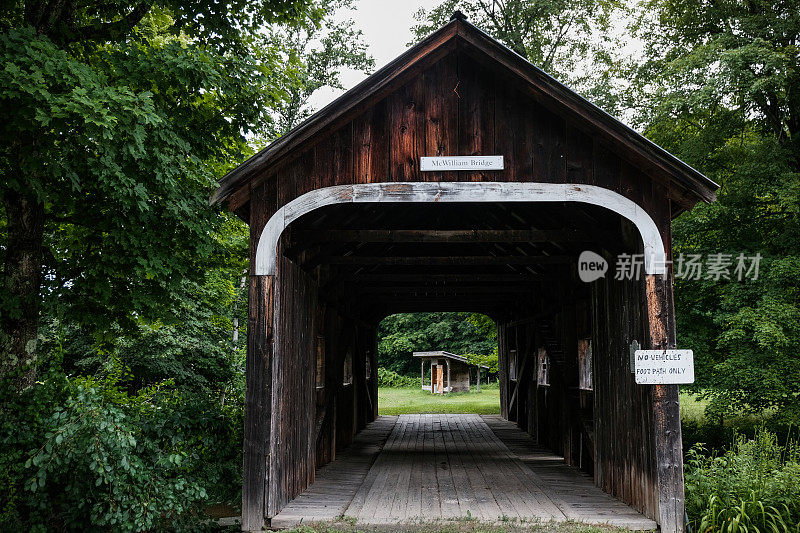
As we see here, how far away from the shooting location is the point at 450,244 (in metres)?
11.4

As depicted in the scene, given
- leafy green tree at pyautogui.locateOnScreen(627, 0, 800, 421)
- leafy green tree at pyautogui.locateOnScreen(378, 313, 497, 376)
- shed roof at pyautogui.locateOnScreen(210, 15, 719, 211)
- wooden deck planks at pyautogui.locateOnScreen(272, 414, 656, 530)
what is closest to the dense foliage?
shed roof at pyautogui.locateOnScreen(210, 15, 719, 211)

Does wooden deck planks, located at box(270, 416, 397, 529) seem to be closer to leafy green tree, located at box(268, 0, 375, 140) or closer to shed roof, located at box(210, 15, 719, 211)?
shed roof, located at box(210, 15, 719, 211)

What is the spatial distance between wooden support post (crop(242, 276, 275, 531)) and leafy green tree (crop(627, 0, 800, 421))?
9736 millimetres

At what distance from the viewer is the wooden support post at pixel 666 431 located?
610 cm

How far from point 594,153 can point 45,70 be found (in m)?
5.38

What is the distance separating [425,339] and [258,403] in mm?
37615

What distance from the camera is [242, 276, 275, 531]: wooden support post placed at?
6246 millimetres

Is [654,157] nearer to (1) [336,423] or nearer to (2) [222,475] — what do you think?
(2) [222,475]

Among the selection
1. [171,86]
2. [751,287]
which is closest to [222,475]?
[171,86]

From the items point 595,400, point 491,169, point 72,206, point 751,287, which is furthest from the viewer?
point 751,287

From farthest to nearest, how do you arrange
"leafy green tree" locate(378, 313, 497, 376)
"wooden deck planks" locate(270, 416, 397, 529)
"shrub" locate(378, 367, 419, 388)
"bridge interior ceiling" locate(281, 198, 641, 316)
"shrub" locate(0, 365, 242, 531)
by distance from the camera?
"leafy green tree" locate(378, 313, 497, 376)
"shrub" locate(378, 367, 419, 388)
"bridge interior ceiling" locate(281, 198, 641, 316)
"wooden deck planks" locate(270, 416, 397, 529)
"shrub" locate(0, 365, 242, 531)

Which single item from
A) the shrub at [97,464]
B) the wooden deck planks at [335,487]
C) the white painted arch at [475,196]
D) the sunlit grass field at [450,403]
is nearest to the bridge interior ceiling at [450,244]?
the white painted arch at [475,196]

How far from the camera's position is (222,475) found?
7668mm

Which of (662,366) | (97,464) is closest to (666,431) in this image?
(662,366)
